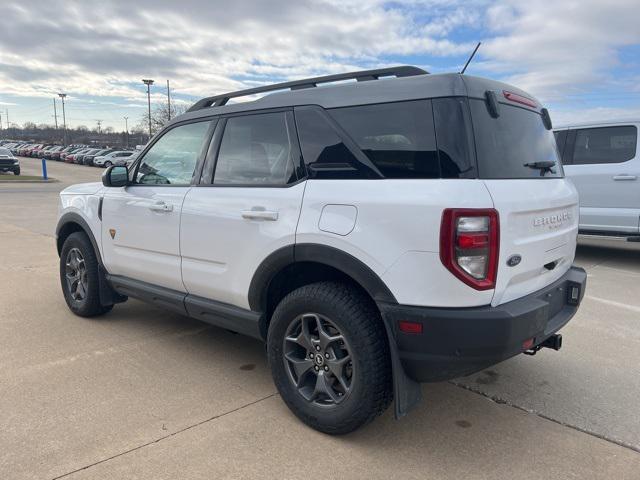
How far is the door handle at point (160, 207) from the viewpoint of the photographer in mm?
3744

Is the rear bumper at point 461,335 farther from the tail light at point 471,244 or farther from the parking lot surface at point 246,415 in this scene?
the parking lot surface at point 246,415

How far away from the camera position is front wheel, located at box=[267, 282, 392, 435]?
8.73 ft

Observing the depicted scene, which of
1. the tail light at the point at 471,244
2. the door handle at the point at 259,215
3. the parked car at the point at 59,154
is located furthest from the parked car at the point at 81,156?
the tail light at the point at 471,244

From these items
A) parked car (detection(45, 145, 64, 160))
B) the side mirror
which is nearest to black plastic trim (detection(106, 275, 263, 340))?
the side mirror

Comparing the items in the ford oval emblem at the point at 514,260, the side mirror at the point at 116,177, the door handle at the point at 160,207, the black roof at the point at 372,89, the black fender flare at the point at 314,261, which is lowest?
the black fender flare at the point at 314,261

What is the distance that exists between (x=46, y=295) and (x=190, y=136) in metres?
3.02

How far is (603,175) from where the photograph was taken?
747 centimetres

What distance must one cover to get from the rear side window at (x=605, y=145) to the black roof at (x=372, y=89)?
16.7ft

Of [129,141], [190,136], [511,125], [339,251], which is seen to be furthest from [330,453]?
[129,141]

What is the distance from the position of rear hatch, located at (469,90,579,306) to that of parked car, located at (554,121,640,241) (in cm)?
485

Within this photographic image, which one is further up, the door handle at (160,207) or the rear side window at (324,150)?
the rear side window at (324,150)

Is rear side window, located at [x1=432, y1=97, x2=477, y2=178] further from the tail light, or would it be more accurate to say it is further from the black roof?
the tail light

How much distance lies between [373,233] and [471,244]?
48 centimetres

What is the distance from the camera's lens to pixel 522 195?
103 inches
